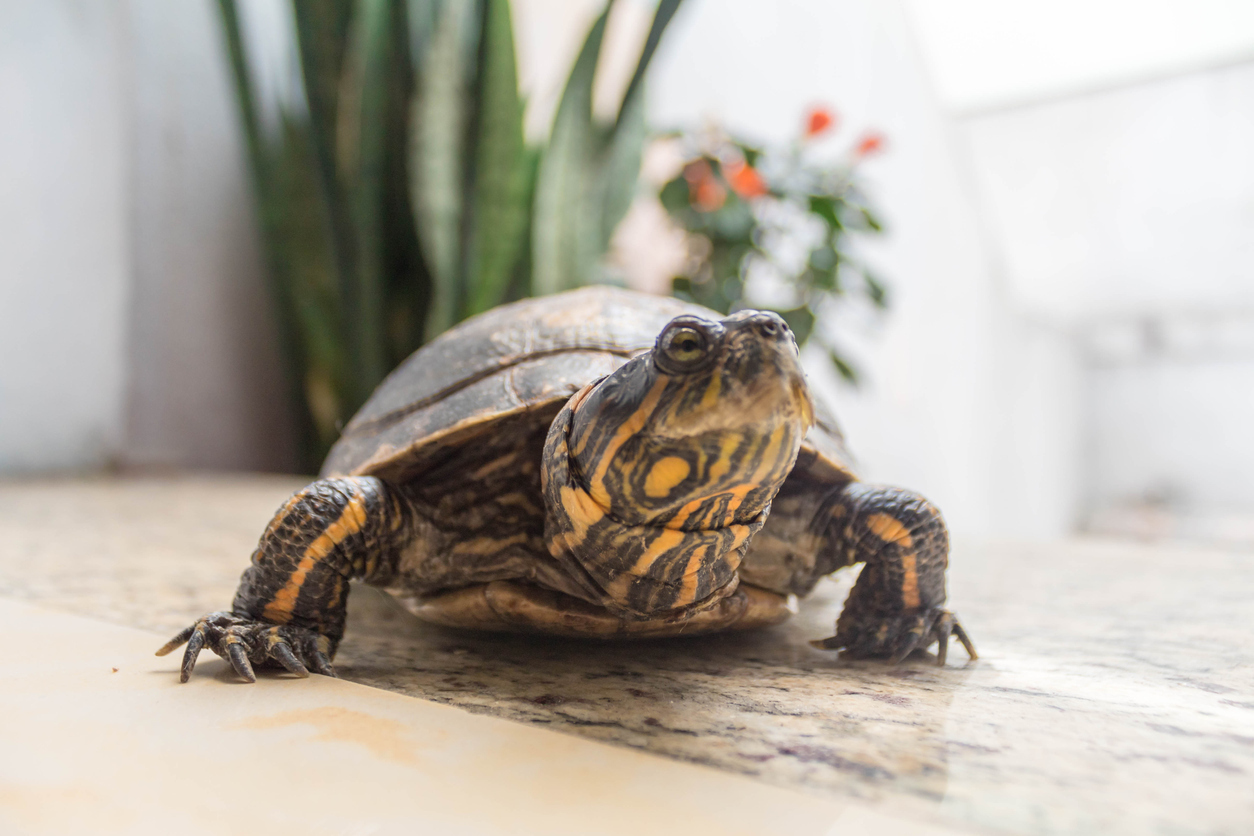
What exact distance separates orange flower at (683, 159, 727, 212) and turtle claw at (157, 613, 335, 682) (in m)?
2.61

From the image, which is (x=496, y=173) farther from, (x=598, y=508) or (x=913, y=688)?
(x=913, y=688)

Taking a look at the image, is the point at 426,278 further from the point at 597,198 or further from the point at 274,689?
the point at 274,689

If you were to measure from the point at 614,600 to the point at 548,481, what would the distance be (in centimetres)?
16

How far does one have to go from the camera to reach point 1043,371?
3.25 meters

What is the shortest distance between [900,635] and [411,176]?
2.57m

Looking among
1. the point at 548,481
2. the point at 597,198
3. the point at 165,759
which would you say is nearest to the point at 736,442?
the point at 548,481

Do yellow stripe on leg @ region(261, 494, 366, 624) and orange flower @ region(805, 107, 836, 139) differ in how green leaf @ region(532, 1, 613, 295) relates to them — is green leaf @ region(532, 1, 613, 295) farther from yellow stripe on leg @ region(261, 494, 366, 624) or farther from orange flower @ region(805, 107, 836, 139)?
yellow stripe on leg @ region(261, 494, 366, 624)

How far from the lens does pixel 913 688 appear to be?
86 centimetres

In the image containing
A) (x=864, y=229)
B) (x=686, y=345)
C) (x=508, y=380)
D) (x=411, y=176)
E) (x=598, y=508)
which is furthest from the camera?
(x=864, y=229)

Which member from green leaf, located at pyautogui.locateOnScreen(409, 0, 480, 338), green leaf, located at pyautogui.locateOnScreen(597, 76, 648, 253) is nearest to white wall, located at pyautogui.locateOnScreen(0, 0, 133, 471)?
green leaf, located at pyautogui.locateOnScreen(409, 0, 480, 338)

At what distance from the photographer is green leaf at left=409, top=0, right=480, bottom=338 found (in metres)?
2.81

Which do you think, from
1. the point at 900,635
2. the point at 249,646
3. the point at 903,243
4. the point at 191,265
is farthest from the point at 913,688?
the point at 903,243

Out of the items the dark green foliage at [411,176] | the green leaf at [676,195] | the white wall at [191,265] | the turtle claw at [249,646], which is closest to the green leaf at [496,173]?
the dark green foliage at [411,176]

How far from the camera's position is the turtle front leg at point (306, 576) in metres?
0.87
